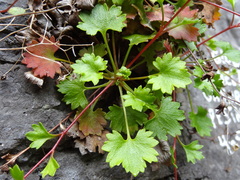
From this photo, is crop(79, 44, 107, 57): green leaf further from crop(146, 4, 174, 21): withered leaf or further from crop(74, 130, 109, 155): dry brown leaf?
crop(74, 130, 109, 155): dry brown leaf

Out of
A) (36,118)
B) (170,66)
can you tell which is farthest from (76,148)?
(170,66)

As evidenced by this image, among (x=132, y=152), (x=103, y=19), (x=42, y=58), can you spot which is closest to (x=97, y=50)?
(x=103, y=19)

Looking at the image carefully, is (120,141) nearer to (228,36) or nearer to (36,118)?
(36,118)

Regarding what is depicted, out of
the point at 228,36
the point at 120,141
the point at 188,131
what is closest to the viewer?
the point at 120,141

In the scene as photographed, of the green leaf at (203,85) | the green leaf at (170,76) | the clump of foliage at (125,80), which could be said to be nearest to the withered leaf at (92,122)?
the clump of foliage at (125,80)

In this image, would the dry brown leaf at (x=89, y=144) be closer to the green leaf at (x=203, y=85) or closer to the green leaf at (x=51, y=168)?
the green leaf at (x=51, y=168)

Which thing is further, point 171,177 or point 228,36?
point 228,36
